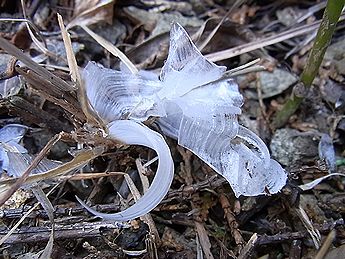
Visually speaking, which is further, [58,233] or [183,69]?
[183,69]

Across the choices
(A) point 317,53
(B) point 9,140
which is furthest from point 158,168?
(A) point 317,53

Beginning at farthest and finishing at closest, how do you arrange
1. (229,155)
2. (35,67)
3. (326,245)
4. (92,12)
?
(92,12) < (229,155) < (35,67) < (326,245)

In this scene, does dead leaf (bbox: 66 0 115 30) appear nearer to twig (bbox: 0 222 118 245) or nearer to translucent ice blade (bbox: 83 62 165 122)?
translucent ice blade (bbox: 83 62 165 122)

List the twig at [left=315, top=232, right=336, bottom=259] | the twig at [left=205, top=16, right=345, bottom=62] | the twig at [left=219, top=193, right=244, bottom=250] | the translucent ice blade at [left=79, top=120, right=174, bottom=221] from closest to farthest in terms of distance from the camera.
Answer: the twig at [left=315, top=232, right=336, bottom=259] → the translucent ice blade at [left=79, top=120, right=174, bottom=221] → the twig at [left=219, top=193, right=244, bottom=250] → the twig at [left=205, top=16, right=345, bottom=62]

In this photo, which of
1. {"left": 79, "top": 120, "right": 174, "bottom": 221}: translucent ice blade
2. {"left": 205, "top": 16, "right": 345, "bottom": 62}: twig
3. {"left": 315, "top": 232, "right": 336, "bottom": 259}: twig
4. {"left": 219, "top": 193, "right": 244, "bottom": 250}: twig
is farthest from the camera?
{"left": 205, "top": 16, "right": 345, "bottom": 62}: twig

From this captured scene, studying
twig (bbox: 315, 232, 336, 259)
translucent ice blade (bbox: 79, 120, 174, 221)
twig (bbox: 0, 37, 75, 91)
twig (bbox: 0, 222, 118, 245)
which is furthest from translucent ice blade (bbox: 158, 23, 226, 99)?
twig (bbox: 315, 232, 336, 259)

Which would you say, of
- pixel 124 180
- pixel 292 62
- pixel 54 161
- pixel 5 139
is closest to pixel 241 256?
pixel 124 180

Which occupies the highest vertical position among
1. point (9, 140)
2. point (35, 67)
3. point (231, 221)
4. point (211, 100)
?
point (35, 67)

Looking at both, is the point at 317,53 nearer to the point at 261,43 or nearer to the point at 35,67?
the point at 261,43
